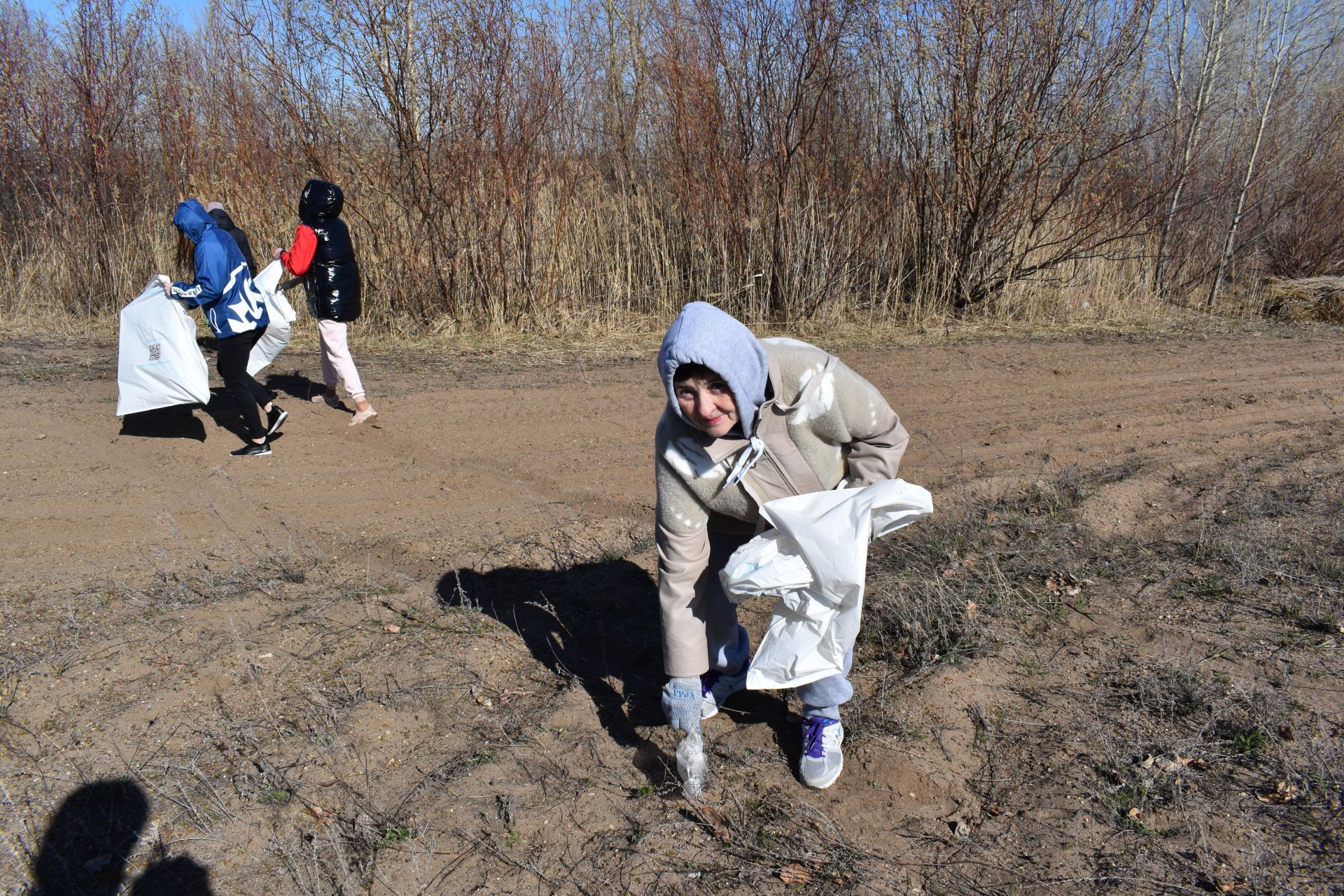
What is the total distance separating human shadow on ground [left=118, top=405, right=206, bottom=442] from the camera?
6.09 m

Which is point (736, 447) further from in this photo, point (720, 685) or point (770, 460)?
point (720, 685)

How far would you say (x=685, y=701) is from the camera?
8.53 feet

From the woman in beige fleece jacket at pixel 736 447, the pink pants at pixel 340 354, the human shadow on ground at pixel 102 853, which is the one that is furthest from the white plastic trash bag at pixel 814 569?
the pink pants at pixel 340 354

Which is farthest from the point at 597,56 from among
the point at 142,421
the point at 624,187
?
the point at 142,421

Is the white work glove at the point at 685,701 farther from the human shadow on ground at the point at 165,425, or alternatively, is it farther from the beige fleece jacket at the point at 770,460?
the human shadow on ground at the point at 165,425

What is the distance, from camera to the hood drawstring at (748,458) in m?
2.35

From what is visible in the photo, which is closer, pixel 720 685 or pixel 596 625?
pixel 720 685

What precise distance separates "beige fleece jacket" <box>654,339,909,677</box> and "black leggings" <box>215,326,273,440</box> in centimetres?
410

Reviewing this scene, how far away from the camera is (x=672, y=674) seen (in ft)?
8.58

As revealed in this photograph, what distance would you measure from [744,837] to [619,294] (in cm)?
770

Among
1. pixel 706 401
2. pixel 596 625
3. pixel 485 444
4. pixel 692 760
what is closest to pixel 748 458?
pixel 706 401

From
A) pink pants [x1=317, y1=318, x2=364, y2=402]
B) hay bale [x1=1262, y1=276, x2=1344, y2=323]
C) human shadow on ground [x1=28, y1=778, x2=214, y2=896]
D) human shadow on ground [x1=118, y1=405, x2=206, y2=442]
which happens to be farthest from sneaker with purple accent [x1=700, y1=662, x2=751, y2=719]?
hay bale [x1=1262, y1=276, x2=1344, y2=323]

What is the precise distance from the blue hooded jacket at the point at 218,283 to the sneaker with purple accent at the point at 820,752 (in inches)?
176

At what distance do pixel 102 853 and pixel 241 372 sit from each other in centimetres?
362
